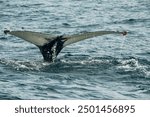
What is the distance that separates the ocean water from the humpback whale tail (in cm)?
38

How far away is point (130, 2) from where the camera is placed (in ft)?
106

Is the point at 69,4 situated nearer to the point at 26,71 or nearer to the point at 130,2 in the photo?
the point at 130,2

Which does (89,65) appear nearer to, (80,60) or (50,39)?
(80,60)

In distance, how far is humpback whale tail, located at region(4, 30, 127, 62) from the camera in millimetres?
14883

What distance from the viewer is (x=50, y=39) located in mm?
15367

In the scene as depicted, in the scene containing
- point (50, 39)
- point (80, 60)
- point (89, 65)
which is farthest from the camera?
point (80, 60)

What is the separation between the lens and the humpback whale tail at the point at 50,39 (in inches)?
586

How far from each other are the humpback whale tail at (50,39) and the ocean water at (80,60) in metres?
0.38

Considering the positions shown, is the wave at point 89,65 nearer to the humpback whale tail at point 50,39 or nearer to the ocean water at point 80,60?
the ocean water at point 80,60

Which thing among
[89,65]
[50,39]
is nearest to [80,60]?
[89,65]

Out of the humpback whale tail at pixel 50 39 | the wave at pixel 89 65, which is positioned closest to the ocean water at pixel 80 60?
the wave at pixel 89 65

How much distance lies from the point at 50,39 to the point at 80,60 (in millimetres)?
1876

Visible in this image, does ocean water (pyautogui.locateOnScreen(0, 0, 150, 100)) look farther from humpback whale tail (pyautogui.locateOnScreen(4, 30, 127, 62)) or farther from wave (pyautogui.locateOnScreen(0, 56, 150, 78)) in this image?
humpback whale tail (pyautogui.locateOnScreen(4, 30, 127, 62))

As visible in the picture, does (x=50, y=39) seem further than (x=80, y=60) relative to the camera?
No
